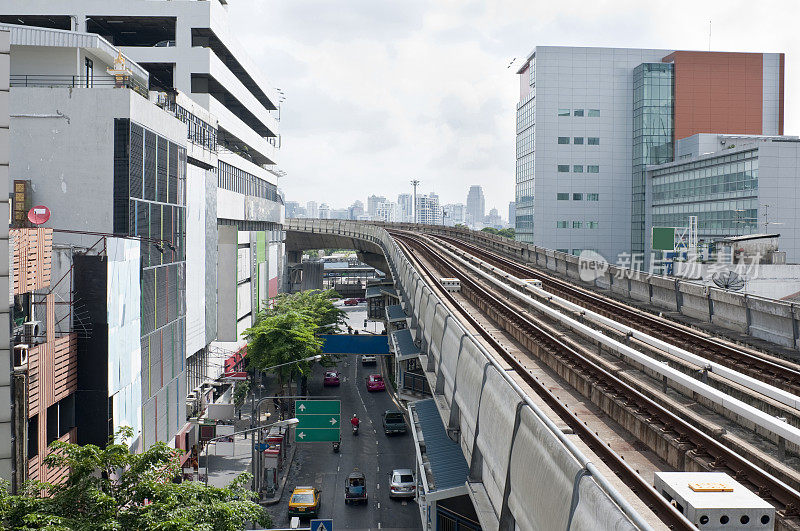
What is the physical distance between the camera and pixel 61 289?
21391 millimetres

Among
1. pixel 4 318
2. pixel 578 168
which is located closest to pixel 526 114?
pixel 578 168

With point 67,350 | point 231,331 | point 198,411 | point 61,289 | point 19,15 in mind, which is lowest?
point 198,411

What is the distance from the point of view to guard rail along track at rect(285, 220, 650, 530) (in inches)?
283

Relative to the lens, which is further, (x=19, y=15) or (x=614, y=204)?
(x=614, y=204)

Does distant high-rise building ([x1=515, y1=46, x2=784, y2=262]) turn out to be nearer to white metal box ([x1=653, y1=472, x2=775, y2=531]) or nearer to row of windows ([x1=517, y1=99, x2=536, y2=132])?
row of windows ([x1=517, y1=99, x2=536, y2=132])

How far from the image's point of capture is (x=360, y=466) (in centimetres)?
3678

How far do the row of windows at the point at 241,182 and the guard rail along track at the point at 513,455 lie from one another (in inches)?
1407

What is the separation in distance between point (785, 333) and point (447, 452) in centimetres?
1273

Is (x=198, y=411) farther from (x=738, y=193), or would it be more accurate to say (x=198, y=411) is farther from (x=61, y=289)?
(x=738, y=193)

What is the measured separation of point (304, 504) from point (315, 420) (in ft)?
13.1

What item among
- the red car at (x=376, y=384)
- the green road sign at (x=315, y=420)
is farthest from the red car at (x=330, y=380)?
the green road sign at (x=315, y=420)

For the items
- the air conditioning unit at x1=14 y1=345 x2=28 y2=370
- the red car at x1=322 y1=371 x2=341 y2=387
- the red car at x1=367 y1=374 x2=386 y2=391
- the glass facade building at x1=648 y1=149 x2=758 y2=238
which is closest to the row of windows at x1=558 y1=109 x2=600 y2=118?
the glass facade building at x1=648 y1=149 x2=758 y2=238

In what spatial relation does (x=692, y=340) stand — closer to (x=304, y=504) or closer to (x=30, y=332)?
(x=304, y=504)

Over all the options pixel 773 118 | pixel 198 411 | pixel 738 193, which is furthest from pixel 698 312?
pixel 773 118
